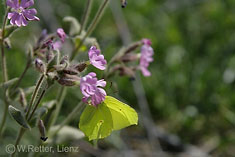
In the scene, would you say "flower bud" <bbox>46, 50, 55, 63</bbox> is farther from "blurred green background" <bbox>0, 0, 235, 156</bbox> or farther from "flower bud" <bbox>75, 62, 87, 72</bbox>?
"blurred green background" <bbox>0, 0, 235, 156</bbox>

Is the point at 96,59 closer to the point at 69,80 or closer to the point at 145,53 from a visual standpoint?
the point at 69,80

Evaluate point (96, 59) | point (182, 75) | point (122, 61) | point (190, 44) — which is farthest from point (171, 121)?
point (96, 59)

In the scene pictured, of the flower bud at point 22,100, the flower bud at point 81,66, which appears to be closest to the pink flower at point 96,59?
the flower bud at point 81,66

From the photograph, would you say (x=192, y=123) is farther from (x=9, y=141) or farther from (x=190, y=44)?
(x=9, y=141)

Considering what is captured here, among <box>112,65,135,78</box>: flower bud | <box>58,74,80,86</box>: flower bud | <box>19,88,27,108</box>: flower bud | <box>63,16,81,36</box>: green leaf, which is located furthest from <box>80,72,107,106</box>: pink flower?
<box>63,16,81,36</box>: green leaf

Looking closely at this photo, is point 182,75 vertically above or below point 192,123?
above

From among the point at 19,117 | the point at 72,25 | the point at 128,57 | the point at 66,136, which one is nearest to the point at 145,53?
the point at 128,57

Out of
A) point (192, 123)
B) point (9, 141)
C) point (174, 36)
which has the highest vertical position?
point (174, 36)
